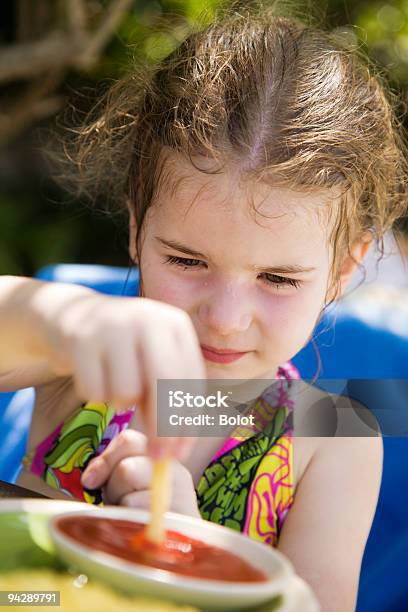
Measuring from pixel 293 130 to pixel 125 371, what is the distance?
28.2 inches

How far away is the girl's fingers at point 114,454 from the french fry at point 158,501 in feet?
0.86

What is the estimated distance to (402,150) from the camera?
5.14 ft

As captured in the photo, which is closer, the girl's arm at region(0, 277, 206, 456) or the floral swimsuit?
the girl's arm at region(0, 277, 206, 456)

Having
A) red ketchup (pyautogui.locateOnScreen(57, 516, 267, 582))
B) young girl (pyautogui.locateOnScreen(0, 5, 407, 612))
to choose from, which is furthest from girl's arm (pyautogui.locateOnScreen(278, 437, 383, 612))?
red ketchup (pyautogui.locateOnScreen(57, 516, 267, 582))

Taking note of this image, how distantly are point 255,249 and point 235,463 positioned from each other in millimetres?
378

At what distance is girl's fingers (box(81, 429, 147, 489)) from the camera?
2.82 feet

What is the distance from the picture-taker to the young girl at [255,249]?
1.08 meters

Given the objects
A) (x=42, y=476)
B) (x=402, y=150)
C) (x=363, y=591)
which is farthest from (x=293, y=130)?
(x=363, y=591)

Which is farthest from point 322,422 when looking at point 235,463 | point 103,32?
point 103,32

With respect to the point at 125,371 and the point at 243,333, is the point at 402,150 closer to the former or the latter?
the point at 243,333

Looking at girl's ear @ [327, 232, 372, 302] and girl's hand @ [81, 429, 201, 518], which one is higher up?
girl's ear @ [327, 232, 372, 302]

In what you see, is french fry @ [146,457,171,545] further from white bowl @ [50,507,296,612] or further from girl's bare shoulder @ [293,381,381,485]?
girl's bare shoulder @ [293,381,381,485]

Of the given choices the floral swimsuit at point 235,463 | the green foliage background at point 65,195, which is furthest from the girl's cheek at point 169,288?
the green foliage background at point 65,195

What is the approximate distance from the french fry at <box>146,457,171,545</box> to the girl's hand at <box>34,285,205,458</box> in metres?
0.02
